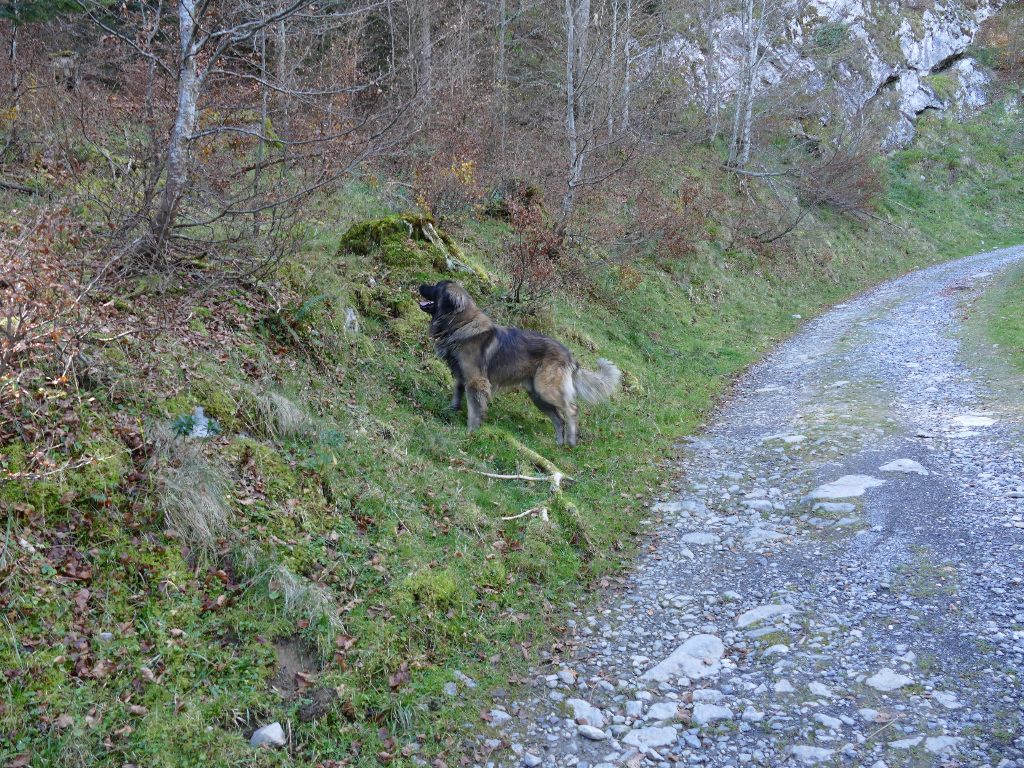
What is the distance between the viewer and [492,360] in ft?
29.1

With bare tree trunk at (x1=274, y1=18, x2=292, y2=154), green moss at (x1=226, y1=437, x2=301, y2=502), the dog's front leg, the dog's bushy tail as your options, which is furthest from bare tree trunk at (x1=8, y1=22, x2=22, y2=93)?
the dog's bushy tail

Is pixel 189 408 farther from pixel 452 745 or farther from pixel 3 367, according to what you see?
pixel 452 745

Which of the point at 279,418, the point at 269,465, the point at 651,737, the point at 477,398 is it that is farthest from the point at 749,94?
the point at 651,737

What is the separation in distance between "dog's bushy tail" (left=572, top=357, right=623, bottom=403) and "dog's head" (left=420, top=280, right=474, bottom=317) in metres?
1.76

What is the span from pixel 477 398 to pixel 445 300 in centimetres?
134

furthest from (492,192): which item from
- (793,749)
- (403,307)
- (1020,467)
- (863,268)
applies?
(863,268)

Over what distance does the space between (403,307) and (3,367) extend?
614cm

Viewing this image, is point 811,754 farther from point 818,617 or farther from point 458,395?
point 458,395

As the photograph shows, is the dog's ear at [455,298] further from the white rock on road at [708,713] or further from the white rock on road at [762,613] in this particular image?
the white rock on road at [708,713]

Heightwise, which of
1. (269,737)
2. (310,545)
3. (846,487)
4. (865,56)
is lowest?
(846,487)

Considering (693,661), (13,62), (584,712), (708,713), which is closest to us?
(708,713)

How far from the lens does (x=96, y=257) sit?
667cm

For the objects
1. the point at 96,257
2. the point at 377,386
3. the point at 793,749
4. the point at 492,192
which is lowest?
the point at 793,749

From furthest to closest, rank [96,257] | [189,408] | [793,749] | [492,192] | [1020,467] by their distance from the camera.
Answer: [492,192]
[1020,467]
[96,257]
[189,408]
[793,749]
